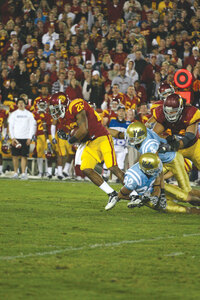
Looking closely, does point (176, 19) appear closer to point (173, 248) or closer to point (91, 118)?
point (91, 118)

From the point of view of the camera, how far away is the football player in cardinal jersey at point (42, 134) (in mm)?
16359

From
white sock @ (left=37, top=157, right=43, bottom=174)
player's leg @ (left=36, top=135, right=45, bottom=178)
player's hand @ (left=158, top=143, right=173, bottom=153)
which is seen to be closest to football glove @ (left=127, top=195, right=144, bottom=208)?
player's hand @ (left=158, top=143, right=173, bottom=153)

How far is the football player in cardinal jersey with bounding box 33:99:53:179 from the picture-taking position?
53.7ft

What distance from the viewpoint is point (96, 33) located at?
63.7ft

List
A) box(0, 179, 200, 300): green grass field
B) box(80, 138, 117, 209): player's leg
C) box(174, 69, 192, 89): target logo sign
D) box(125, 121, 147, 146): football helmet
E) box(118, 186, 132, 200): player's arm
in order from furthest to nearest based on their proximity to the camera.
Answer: box(174, 69, 192, 89): target logo sign < box(80, 138, 117, 209): player's leg < box(118, 186, 132, 200): player's arm < box(125, 121, 147, 146): football helmet < box(0, 179, 200, 300): green grass field

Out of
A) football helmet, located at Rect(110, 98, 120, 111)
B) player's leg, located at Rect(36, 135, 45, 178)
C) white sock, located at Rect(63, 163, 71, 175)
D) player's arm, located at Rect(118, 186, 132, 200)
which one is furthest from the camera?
player's leg, located at Rect(36, 135, 45, 178)

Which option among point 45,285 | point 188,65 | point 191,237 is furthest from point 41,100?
point 45,285

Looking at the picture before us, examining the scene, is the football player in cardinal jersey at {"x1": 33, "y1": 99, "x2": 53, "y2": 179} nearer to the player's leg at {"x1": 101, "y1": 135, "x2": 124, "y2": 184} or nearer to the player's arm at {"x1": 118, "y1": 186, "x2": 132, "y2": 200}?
the player's leg at {"x1": 101, "y1": 135, "x2": 124, "y2": 184}

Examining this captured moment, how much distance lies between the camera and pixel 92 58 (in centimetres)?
1886

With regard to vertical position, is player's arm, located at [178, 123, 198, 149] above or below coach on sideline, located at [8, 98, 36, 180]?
above

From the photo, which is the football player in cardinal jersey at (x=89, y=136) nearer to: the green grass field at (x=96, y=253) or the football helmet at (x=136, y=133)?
the green grass field at (x=96, y=253)

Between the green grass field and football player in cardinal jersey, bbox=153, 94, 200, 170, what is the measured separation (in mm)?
936

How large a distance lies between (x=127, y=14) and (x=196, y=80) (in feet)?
16.3

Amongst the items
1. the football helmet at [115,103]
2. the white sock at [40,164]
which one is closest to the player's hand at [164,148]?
the football helmet at [115,103]
